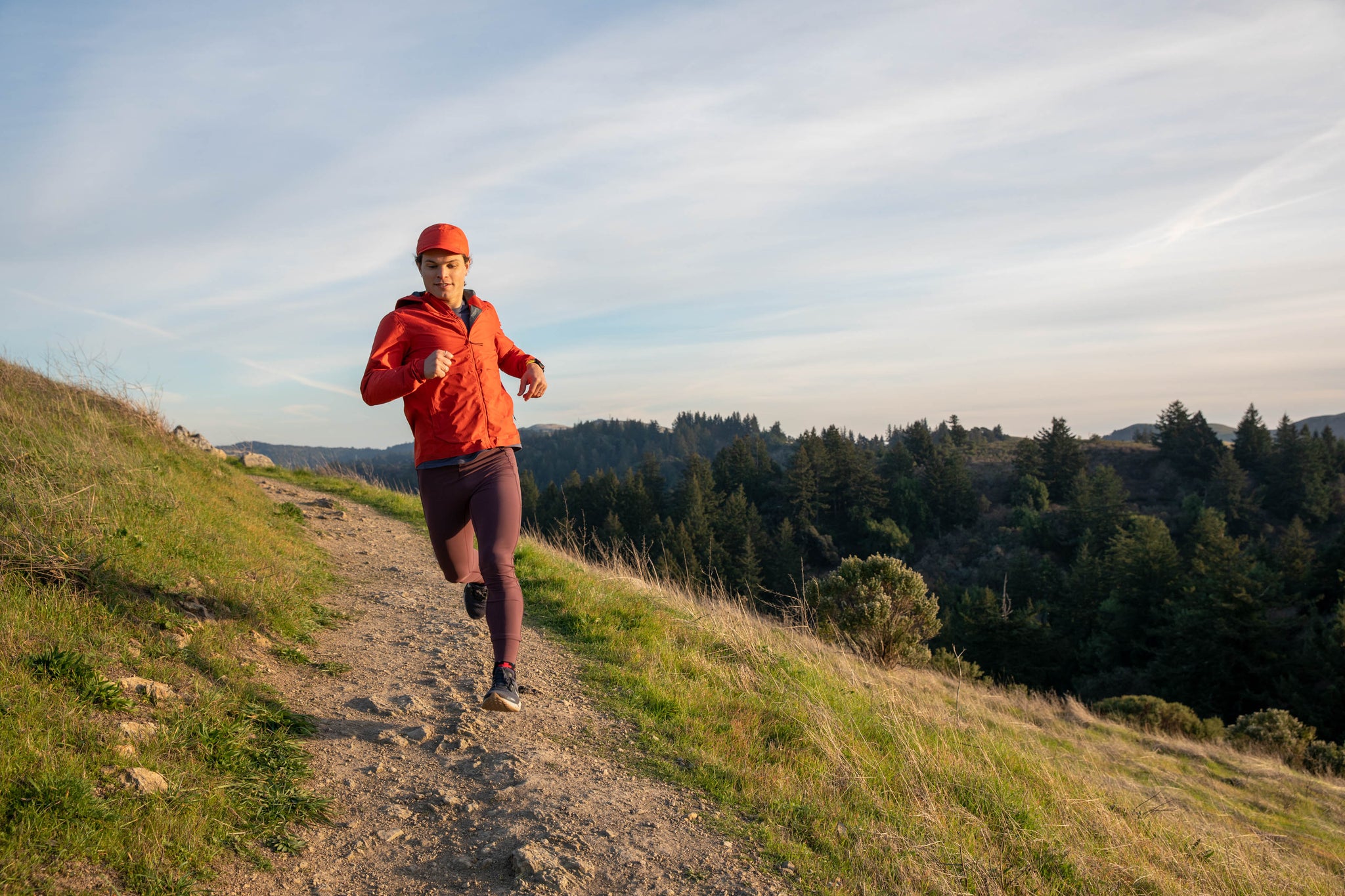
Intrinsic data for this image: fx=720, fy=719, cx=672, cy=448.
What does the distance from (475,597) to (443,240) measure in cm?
185

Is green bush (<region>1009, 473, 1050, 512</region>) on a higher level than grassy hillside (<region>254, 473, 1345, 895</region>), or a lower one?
lower

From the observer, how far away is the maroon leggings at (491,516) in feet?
11.1

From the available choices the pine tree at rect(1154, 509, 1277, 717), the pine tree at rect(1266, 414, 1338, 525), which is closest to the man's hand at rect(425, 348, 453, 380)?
the pine tree at rect(1154, 509, 1277, 717)

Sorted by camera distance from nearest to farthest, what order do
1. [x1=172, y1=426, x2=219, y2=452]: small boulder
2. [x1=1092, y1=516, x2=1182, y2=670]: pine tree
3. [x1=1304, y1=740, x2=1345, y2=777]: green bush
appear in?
[x1=172, y1=426, x2=219, y2=452]: small boulder < [x1=1304, y1=740, x2=1345, y2=777]: green bush < [x1=1092, y1=516, x2=1182, y2=670]: pine tree

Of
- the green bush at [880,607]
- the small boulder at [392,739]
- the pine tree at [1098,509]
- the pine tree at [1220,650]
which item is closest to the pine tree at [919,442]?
the pine tree at [1098,509]

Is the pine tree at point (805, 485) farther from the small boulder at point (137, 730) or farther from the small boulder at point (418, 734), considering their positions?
the small boulder at point (137, 730)

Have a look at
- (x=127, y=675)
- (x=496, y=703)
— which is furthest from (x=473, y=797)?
(x=127, y=675)

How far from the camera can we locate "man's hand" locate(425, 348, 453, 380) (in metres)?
3.04

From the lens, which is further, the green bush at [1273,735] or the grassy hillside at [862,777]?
the green bush at [1273,735]

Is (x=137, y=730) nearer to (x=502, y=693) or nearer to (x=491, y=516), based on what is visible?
(x=502, y=693)

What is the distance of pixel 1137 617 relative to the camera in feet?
127

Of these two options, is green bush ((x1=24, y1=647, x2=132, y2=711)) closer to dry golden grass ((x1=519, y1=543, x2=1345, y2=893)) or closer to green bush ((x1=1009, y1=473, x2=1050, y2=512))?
dry golden grass ((x1=519, y1=543, x2=1345, y2=893))

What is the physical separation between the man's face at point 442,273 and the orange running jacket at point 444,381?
0.04 m

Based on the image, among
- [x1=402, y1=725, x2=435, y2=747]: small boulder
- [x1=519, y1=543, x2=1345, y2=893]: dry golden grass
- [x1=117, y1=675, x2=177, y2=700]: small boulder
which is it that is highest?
[x1=117, y1=675, x2=177, y2=700]: small boulder
